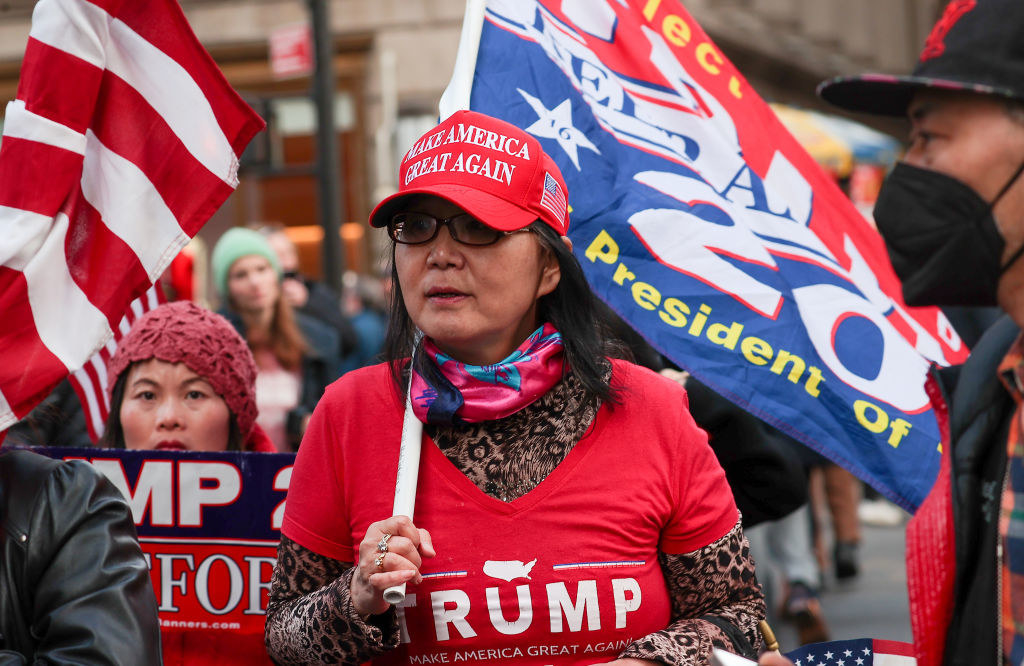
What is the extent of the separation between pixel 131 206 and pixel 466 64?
1.07m

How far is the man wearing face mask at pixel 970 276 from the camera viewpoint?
2.11 meters

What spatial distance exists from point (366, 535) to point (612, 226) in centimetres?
148

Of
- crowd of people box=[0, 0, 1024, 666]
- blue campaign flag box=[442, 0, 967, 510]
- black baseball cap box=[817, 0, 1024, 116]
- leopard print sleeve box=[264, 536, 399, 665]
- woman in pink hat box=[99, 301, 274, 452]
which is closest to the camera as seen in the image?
black baseball cap box=[817, 0, 1024, 116]

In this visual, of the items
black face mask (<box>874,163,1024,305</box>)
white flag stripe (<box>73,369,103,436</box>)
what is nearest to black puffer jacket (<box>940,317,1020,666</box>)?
black face mask (<box>874,163,1024,305</box>)

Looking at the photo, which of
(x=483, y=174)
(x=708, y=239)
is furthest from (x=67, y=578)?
(x=708, y=239)

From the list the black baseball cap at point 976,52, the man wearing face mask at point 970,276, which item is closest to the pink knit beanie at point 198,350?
the man wearing face mask at point 970,276

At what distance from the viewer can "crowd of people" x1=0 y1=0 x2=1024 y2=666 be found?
2172 millimetres

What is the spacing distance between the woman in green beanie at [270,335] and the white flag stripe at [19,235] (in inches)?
144

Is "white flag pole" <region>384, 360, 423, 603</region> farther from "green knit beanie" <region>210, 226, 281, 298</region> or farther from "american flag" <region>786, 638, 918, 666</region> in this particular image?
"green knit beanie" <region>210, 226, 281, 298</region>

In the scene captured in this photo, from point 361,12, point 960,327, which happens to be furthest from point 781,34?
point 960,327

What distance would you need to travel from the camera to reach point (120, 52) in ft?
9.50

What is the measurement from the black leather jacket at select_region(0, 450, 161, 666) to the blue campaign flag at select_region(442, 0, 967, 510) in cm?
152

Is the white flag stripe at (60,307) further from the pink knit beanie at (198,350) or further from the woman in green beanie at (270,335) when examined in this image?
the woman in green beanie at (270,335)

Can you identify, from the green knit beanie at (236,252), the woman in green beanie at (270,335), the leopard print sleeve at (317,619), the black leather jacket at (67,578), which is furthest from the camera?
the green knit beanie at (236,252)
